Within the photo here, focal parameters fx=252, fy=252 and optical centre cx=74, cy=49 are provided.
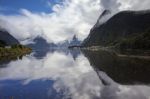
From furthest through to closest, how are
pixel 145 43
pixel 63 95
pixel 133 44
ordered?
pixel 133 44 → pixel 145 43 → pixel 63 95

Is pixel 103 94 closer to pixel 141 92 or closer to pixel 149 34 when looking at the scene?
pixel 141 92

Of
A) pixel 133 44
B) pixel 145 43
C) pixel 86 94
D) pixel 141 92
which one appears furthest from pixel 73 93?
pixel 133 44

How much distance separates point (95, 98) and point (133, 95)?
4.68 m

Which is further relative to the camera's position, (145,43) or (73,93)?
(145,43)

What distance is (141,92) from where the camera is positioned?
30656 mm

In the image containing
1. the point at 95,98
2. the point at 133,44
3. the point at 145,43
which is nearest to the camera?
the point at 95,98

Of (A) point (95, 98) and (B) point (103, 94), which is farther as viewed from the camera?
(B) point (103, 94)

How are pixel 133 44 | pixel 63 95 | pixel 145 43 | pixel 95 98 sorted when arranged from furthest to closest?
pixel 133 44 → pixel 145 43 → pixel 63 95 → pixel 95 98

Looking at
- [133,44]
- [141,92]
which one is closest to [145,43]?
[133,44]

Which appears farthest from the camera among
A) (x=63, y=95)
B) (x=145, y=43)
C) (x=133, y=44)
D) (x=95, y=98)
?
(x=133, y=44)

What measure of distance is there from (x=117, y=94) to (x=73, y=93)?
5.19m

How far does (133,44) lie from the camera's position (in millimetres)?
178625

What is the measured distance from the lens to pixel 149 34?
18000cm

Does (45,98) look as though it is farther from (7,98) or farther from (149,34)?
(149,34)
